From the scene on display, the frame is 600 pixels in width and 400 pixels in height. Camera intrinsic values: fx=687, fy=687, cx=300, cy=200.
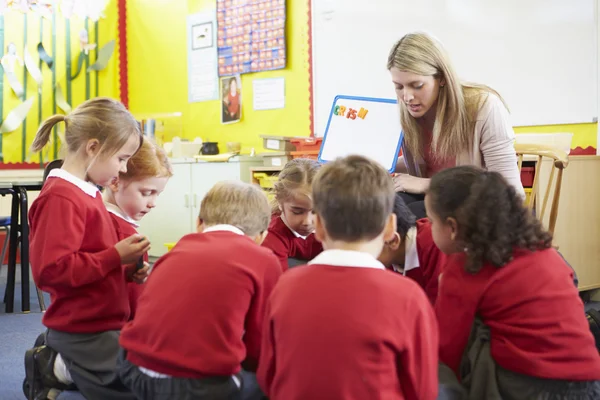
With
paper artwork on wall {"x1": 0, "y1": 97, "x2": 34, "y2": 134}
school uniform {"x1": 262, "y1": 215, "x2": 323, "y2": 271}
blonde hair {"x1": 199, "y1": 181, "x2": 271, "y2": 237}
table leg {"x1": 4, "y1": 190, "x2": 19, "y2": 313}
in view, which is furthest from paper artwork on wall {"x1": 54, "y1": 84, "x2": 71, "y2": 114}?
blonde hair {"x1": 199, "y1": 181, "x2": 271, "y2": 237}

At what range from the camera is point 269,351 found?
1.21 m

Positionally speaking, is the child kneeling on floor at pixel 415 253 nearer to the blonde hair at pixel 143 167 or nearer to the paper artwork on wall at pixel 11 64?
the blonde hair at pixel 143 167

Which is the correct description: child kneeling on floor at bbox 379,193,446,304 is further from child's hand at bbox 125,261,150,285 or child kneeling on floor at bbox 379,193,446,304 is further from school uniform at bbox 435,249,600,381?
child's hand at bbox 125,261,150,285

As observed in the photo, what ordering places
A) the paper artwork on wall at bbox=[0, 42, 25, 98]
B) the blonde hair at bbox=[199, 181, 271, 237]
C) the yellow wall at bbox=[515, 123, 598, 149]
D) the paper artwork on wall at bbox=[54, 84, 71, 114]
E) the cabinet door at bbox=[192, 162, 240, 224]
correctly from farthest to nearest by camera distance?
the paper artwork on wall at bbox=[54, 84, 71, 114]
the paper artwork on wall at bbox=[0, 42, 25, 98]
the cabinet door at bbox=[192, 162, 240, 224]
the yellow wall at bbox=[515, 123, 598, 149]
the blonde hair at bbox=[199, 181, 271, 237]

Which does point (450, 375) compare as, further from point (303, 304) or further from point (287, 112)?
point (287, 112)

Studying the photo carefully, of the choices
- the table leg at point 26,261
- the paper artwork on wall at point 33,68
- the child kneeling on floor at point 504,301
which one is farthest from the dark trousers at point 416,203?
the paper artwork on wall at point 33,68

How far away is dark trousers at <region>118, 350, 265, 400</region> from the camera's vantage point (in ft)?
4.31

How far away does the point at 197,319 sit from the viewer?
129 centimetres

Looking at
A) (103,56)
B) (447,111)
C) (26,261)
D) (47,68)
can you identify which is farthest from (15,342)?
(103,56)

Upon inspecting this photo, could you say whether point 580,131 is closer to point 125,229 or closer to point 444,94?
point 444,94

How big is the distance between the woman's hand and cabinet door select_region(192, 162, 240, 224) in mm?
2140

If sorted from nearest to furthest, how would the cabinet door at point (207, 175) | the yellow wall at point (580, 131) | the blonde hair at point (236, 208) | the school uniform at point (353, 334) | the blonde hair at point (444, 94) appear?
1. the school uniform at point (353, 334)
2. the blonde hair at point (236, 208)
3. the blonde hair at point (444, 94)
4. the yellow wall at point (580, 131)
5. the cabinet door at point (207, 175)

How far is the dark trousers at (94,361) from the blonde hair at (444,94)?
1.10 m

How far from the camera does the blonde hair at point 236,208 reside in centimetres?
144
